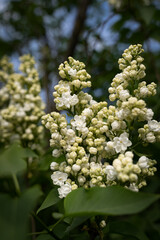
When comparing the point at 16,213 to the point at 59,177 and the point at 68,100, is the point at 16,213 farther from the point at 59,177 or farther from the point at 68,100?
the point at 68,100

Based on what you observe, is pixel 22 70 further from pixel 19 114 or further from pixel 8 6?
pixel 8 6

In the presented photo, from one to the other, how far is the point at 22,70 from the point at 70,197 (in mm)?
1894

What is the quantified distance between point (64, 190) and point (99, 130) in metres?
0.38

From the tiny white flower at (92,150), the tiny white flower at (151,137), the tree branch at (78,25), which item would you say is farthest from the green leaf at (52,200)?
the tree branch at (78,25)

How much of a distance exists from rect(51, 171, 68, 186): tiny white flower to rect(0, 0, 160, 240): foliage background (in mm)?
192

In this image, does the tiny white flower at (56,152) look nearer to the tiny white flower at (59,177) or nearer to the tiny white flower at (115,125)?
the tiny white flower at (59,177)

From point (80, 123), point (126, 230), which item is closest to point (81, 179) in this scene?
point (80, 123)

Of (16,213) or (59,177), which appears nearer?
(16,213)

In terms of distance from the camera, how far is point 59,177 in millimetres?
1504

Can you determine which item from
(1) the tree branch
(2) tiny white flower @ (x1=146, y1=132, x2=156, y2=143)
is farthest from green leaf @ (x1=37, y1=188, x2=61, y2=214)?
(1) the tree branch

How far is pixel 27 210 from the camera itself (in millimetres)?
932

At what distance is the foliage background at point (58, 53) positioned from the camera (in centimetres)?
101

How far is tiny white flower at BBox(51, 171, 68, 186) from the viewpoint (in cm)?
148

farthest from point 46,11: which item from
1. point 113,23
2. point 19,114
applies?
point 19,114
